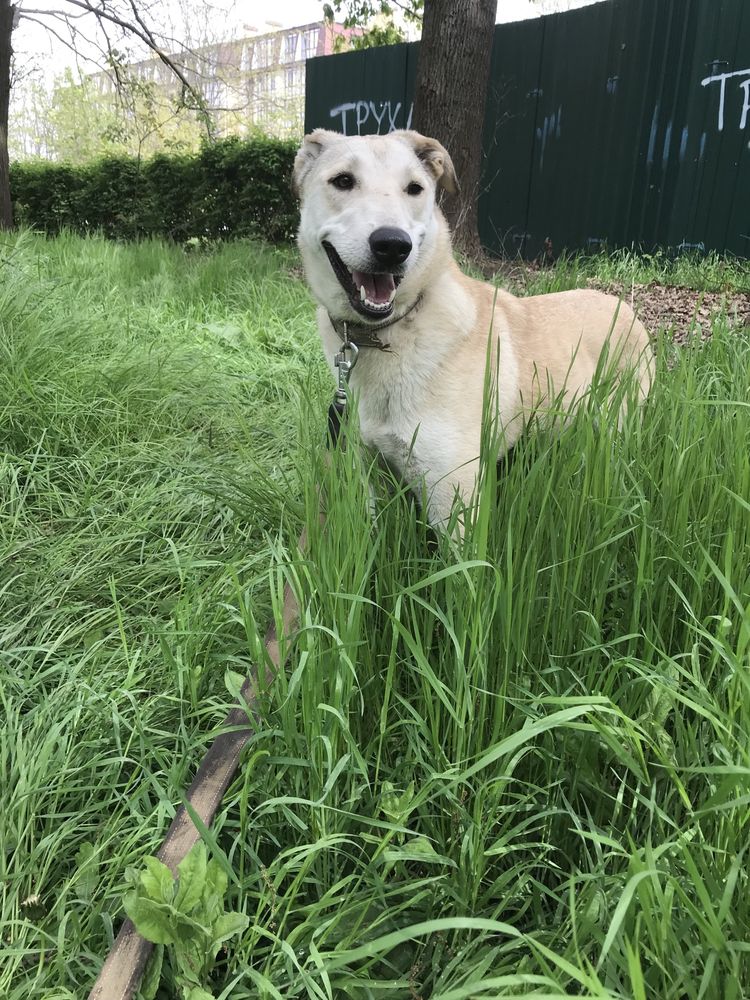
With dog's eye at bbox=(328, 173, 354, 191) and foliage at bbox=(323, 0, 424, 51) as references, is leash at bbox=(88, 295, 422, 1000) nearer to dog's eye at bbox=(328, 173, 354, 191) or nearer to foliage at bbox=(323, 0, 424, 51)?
dog's eye at bbox=(328, 173, 354, 191)

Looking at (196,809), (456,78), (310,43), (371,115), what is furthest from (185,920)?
(310,43)

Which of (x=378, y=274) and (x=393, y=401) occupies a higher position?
(x=378, y=274)

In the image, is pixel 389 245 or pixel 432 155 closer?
pixel 389 245

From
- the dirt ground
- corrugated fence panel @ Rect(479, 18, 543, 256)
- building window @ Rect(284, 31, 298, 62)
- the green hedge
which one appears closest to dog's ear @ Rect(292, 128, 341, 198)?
the dirt ground

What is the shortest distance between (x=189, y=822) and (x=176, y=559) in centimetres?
97

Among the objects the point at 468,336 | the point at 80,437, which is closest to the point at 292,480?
the point at 468,336

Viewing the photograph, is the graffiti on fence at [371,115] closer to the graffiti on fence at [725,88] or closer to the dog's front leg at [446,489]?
the graffiti on fence at [725,88]

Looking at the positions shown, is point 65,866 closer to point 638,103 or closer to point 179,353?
point 179,353

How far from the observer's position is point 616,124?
26.9 feet

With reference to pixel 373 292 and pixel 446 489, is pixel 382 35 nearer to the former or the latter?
pixel 373 292

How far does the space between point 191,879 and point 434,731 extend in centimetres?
46

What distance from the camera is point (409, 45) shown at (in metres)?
9.85

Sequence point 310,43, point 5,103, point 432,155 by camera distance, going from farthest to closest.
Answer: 1. point 310,43
2. point 5,103
3. point 432,155

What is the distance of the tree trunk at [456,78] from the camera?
217 inches
